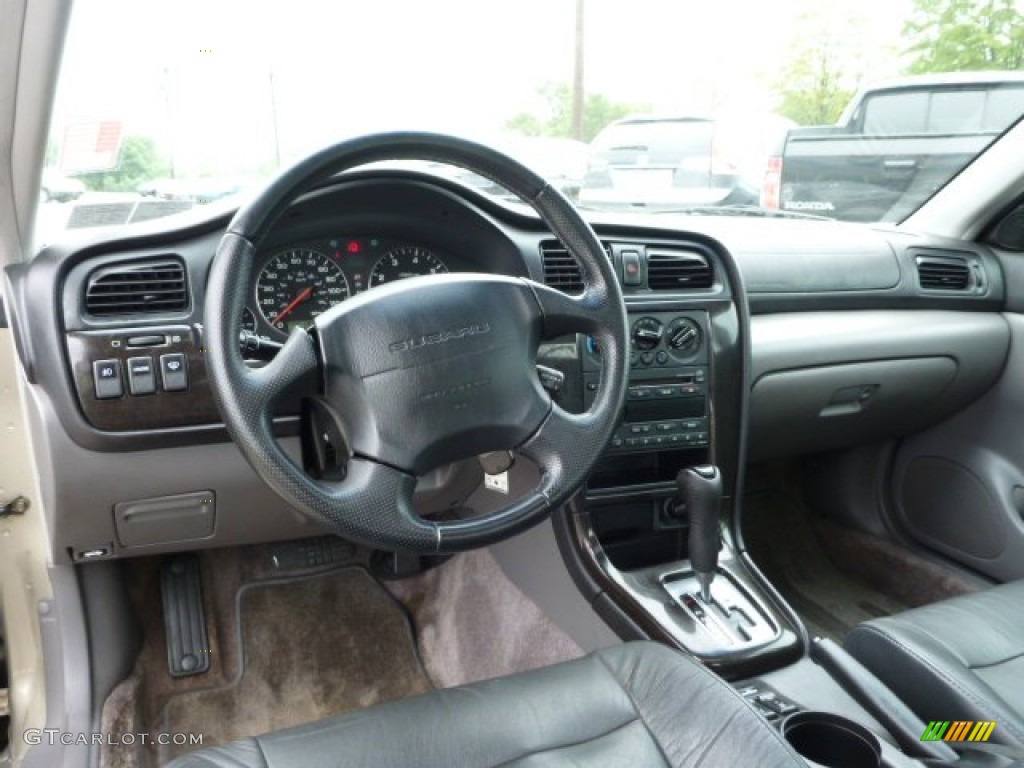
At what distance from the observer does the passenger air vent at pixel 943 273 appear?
2.65 metres

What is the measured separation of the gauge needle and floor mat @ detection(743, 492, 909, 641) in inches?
68.6

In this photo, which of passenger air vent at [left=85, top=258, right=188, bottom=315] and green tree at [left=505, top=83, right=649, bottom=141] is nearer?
passenger air vent at [left=85, top=258, right=188, bottom=315]

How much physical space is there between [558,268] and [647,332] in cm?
23

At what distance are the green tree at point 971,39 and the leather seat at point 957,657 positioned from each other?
1.51 meters

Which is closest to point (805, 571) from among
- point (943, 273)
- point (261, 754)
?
point (943, 273)

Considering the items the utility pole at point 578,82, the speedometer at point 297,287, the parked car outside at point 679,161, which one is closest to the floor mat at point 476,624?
the speedometer at point 297,287

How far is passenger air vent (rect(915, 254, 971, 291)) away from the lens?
2.65 meters

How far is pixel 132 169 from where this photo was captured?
5.44ft

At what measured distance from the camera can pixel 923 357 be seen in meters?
2.57

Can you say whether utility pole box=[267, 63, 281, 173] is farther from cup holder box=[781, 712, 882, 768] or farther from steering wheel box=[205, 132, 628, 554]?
cup holder box=[781, 712, 882, 768]

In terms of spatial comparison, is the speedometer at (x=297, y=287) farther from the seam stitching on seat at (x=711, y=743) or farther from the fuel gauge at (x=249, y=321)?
the seam stitching on seat at (x=711, y=743)

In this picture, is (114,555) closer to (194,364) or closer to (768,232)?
(194,364)

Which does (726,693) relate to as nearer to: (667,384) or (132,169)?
(667,384)

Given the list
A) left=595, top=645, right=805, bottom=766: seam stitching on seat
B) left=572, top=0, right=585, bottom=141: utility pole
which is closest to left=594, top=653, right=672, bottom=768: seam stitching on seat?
left=595, top=645, right=805, bottom=766: seam stitching on seat
